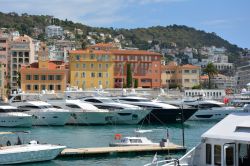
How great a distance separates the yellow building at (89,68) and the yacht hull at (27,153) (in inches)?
2803

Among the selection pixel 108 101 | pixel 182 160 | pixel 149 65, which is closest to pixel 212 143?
pixel 182 160

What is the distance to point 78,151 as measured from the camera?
1329 inches

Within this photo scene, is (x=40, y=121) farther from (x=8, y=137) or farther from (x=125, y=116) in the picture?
(x=8, y=137)

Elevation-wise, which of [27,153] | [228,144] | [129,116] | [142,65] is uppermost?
[142,65]

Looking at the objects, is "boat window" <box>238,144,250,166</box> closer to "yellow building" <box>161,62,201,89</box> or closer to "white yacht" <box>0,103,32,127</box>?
"white yacht" <box>0,103,32,127</box>

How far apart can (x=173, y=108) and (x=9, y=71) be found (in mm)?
69617

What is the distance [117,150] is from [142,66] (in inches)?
3222

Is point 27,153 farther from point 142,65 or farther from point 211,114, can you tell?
point 142,65

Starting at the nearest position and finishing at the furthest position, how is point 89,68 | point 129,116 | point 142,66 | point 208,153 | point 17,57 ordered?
point 208,153, point 129,116, point 89,68, point 142,66, point 17,57

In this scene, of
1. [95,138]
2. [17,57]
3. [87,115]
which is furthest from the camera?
[17,57]

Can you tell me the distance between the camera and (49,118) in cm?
6056

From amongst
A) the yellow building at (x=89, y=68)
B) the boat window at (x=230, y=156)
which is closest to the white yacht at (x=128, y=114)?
the yellow building at (x=89, y=68)

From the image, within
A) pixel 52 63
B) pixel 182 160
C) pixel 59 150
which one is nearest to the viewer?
pixel 182 160

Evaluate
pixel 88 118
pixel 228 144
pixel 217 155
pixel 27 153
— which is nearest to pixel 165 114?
pixel 88 118
